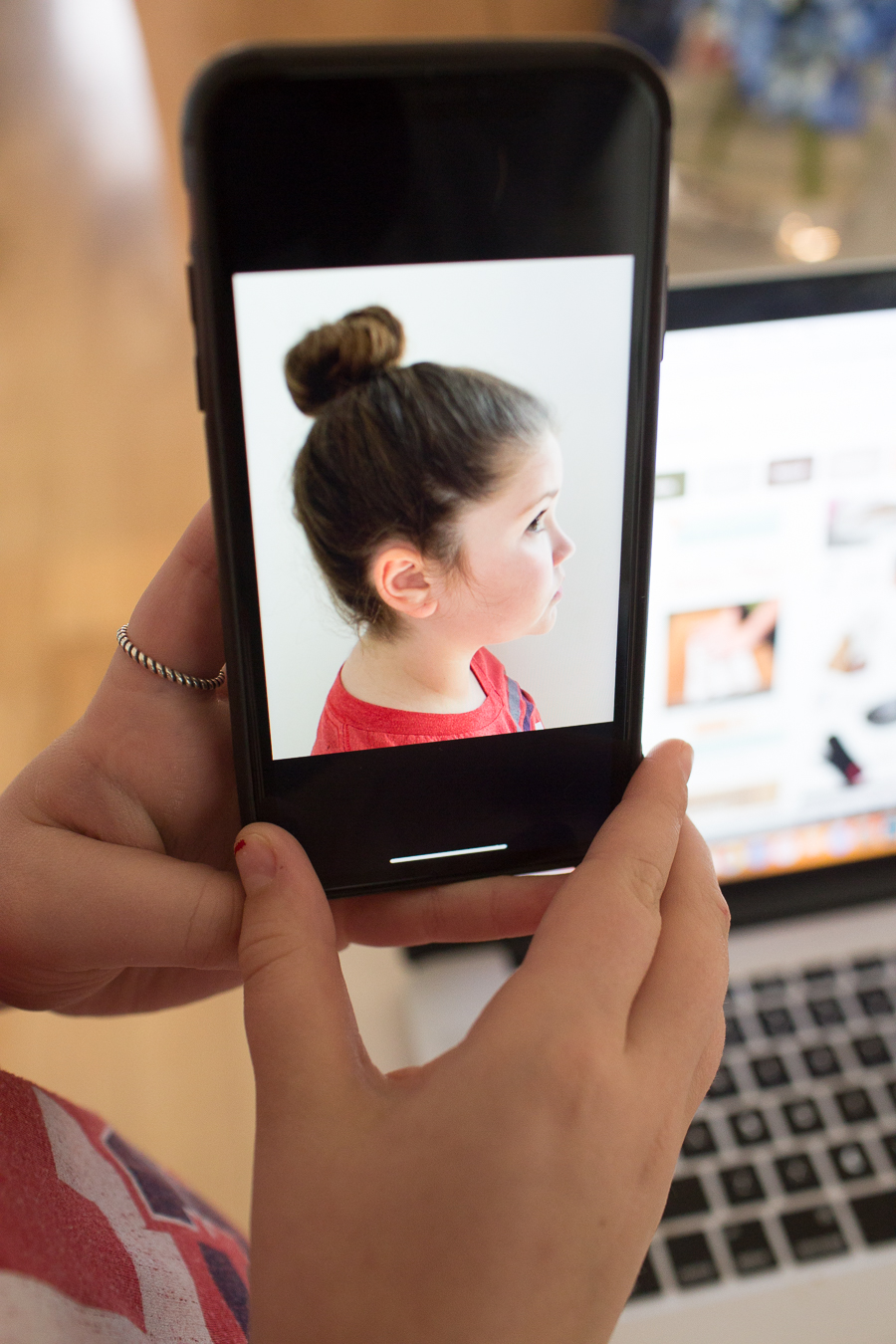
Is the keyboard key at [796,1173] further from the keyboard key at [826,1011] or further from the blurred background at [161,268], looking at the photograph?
the blurred background at [161,268]

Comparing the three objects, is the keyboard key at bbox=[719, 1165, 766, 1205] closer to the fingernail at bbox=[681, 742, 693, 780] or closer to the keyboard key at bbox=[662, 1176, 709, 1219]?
the keyboard key at bbox=[662, 1176, 709, 1219]

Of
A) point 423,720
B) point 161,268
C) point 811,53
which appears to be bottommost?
point 423,720

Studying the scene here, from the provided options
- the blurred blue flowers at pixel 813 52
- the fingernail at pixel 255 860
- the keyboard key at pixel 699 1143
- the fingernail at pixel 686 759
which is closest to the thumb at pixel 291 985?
the fingernail at pixel 255 860

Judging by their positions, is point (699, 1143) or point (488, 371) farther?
point (699, 1143)

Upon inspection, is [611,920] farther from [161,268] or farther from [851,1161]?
[161,268]

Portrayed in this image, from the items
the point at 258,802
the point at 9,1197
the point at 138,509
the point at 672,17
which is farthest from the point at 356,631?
the point at 672,17

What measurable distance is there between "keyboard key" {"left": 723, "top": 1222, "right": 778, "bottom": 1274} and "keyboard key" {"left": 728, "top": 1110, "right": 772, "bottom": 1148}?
33mm

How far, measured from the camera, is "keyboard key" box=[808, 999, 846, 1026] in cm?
45

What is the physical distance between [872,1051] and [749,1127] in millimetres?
72

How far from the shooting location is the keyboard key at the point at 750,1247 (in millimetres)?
376

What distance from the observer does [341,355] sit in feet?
0.87

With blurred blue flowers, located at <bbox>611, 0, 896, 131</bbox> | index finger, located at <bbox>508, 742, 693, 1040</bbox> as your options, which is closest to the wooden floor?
index finger, located at <bbox>508, 742, 693, 1040</bbox>

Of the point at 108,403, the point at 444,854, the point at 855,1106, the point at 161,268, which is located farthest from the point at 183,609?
the point at 161,268

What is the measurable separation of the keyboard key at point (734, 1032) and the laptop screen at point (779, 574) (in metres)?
0.07
